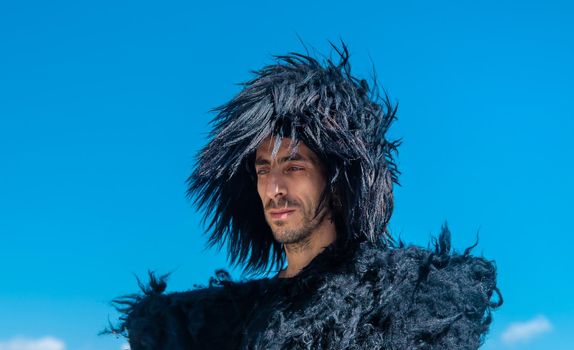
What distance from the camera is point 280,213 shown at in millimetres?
4551

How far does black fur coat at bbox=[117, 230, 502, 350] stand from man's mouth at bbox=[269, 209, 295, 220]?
10.8 inches

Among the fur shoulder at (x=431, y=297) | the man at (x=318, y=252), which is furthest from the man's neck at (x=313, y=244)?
the fur shoulder at (x=431, y=297)

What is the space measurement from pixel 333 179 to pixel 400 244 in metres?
0.52

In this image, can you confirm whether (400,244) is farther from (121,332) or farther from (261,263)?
(121,332)

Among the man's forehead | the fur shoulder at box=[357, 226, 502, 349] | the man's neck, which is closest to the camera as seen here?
the fur shoulder at box=[357, 226, 502, 349]

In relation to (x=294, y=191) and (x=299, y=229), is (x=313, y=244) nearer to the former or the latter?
(x=299, y=229)

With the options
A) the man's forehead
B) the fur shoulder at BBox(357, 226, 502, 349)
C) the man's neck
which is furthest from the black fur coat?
the man's forehead

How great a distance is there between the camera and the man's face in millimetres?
4500

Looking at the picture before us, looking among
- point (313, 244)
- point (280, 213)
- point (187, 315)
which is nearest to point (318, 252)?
point (313, 244)

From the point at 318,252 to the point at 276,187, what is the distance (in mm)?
402

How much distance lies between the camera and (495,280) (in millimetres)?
4609

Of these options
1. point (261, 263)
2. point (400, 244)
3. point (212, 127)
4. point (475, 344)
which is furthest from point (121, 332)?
point (475, 344)

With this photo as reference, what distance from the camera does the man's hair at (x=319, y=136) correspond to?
444 cm

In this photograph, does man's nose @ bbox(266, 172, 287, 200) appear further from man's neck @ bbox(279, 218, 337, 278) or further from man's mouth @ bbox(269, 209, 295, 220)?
man's neck @ bbox(279, 218, 337, 278)
